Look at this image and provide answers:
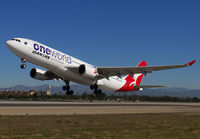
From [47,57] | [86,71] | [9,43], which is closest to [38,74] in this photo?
[47,57]

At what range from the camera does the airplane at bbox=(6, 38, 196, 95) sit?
34438mm

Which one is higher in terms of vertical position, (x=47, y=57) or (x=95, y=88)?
(x=47, y=57)

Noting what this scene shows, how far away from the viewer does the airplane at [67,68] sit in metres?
34.4

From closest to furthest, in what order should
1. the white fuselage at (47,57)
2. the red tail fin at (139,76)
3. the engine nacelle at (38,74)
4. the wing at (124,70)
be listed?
1. the white fuselage at (47,57)
2. the wing at (124,70)
3. the engine nacelle at (38,74)
4. the red tail fin at (139,76)

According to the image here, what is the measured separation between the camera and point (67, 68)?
38406mm

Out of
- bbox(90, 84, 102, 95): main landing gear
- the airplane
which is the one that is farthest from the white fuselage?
bbox(90, 84, 102, 95): main landing gear

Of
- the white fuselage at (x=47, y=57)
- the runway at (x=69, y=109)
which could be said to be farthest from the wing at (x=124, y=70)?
the runway at (x=69, y=109)

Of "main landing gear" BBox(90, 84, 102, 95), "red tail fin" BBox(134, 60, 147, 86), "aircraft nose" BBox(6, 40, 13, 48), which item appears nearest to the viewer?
"aircraft nose" BBox(6, 40, 13, 48)

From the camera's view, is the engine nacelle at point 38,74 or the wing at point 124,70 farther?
the engine nacelle at point 38,74

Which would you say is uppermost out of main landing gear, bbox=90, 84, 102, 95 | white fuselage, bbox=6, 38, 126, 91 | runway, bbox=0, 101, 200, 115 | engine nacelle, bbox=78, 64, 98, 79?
white fuselage, bbox=6, 38, 126, 91

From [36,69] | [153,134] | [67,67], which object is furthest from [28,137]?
[36,69]

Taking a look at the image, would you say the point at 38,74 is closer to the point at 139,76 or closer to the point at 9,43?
the point at 9,43

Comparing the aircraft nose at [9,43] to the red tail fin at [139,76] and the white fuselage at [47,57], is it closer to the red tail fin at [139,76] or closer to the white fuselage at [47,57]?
the white fuselage at [47,57]

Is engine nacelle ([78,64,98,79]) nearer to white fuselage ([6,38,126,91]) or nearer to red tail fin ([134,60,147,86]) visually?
white fuselage ([6,38,126,91])
